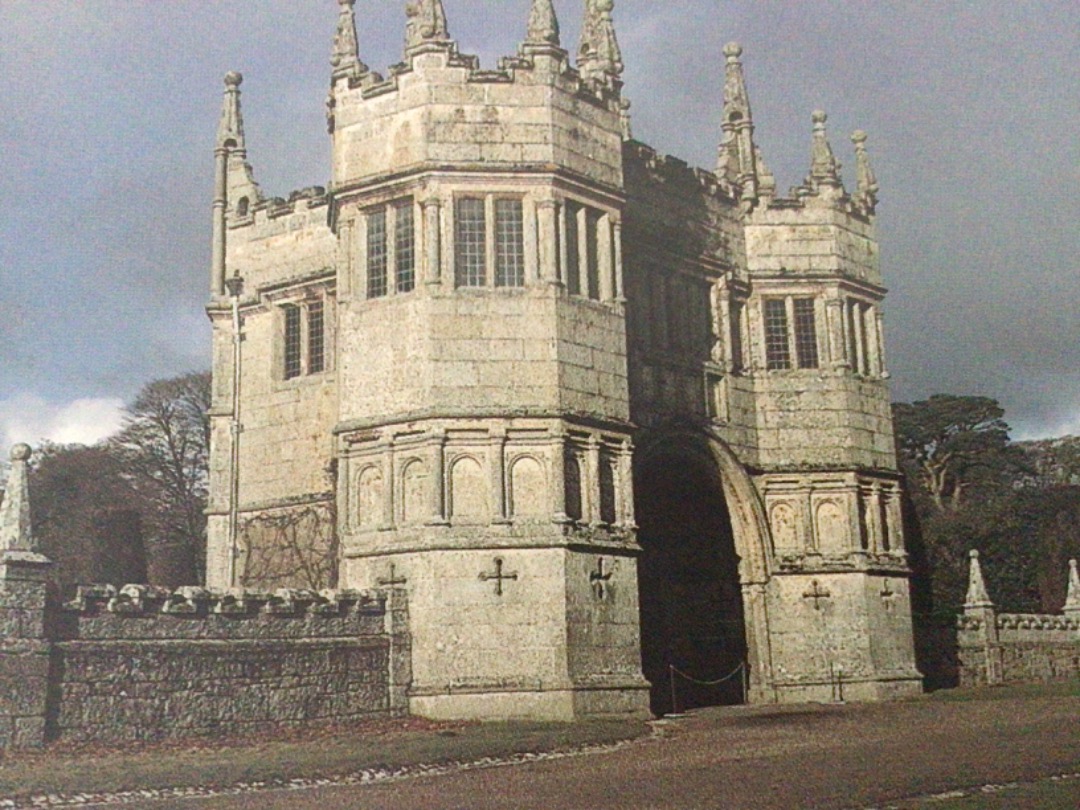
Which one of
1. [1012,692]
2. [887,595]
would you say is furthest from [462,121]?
[1012,692]

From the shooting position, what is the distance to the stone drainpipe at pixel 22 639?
17156mm

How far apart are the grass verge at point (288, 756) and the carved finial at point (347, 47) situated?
1176 centimetres

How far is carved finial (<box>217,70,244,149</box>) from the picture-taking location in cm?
3269

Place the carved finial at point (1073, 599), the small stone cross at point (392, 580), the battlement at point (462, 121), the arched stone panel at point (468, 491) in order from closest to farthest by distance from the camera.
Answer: the small stone cross at point (392, 580)
the arched stone panel at point (468, 491)
the battlement at point (462, 121)
the carved finial at point (1073, 599)

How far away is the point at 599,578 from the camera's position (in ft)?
76.8

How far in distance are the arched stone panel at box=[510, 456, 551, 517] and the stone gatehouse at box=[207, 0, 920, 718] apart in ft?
0.17

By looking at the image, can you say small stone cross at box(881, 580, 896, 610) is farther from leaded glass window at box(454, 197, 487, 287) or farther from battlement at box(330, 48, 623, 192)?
leaded glass window at box(454, 197, 487, 287)

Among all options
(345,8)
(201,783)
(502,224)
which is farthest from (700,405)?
(201,783)

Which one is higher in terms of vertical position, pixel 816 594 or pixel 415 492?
pixel 415 492

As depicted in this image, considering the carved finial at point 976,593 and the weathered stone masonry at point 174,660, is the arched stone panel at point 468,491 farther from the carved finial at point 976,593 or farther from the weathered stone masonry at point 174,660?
the carved finial at point 976,593

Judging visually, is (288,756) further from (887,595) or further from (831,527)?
(887,595)

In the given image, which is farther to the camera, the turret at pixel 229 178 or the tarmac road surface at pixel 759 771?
the turret at pixel 229 178

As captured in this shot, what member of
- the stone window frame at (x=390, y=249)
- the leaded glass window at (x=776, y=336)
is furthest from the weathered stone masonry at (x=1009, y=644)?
the stone window frame at (x=390, y=249)

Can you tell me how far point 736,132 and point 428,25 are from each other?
34.1 ft
